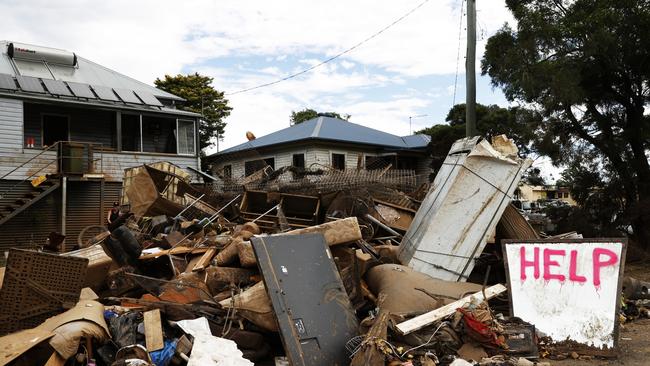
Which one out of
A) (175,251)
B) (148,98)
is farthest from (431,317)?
(148,98)

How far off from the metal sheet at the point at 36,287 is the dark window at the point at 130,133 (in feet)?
48.5

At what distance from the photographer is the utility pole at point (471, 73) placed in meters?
10.7

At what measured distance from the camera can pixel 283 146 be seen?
21438 mm

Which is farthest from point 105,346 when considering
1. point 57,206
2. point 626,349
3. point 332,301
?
point 57,206

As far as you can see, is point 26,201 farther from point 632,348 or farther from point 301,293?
point 632,348

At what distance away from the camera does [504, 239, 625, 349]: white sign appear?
506 cm

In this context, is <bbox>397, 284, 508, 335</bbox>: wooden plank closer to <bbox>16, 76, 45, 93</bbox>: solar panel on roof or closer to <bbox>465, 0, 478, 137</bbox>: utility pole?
<bbox>465, 0, 478, 137</bbox>: utility pole

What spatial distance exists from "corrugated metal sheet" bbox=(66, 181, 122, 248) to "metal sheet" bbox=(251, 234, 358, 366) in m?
12.3

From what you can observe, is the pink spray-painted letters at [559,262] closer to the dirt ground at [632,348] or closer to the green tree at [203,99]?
Result: the dirt ground at [632,348]

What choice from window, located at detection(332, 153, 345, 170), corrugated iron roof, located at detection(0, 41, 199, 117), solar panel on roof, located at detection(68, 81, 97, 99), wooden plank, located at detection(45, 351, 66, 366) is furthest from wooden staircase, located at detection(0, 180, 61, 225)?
wooden plank, located at detection(45, 351, 66, 366)

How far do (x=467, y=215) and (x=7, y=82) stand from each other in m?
15.2

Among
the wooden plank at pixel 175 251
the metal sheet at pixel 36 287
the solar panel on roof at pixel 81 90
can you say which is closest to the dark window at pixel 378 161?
the solar panel on roof at pixel 81 90

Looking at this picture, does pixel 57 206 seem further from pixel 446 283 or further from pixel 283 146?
pixel 446 283

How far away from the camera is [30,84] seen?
653 inches
